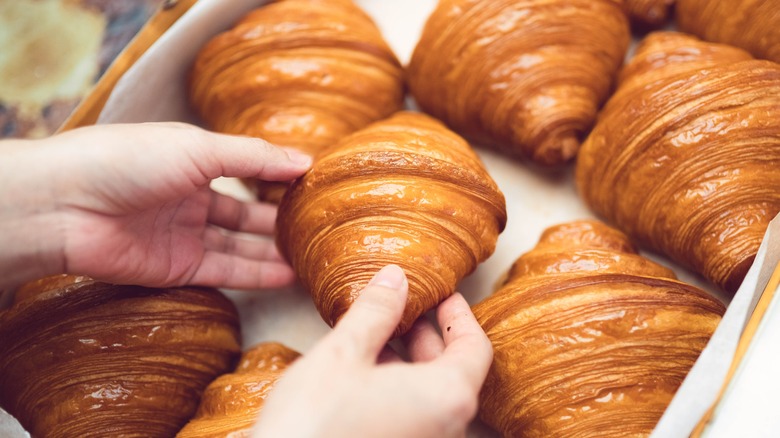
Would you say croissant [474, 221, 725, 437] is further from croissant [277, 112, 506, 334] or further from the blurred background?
the blurred background

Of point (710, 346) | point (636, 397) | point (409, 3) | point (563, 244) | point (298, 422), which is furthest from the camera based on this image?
point (409, 3)

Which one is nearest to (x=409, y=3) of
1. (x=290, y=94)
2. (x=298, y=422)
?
(x=290, y=94)

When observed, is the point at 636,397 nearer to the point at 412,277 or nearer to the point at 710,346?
the point at 710,346

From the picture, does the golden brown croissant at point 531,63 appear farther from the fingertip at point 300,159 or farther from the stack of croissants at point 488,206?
the fingertip at point 300,159

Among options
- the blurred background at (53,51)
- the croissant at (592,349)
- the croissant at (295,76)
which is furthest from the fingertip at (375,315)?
the blurred background at (53,51)

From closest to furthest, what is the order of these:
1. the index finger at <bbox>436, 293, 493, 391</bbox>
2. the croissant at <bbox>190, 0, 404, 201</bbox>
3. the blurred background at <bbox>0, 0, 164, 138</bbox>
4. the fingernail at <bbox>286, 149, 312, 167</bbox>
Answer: the index finger at <bbox>436, 293, 493, 391</bbox> < the fingernail at <bbox>286, 149, 312, 167</bbox> < the croissant at <bbox>190, 0, 404, 201</bbox> < the blurred background at <bbox>0, 0, 164, 138</bbox>

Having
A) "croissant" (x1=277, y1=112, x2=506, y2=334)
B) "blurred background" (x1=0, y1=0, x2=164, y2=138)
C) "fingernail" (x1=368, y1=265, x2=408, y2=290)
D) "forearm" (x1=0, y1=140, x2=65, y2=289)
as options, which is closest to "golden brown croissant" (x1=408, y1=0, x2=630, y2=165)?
"croissant" (x1=277, y1=112, x2=506, y2=334)
